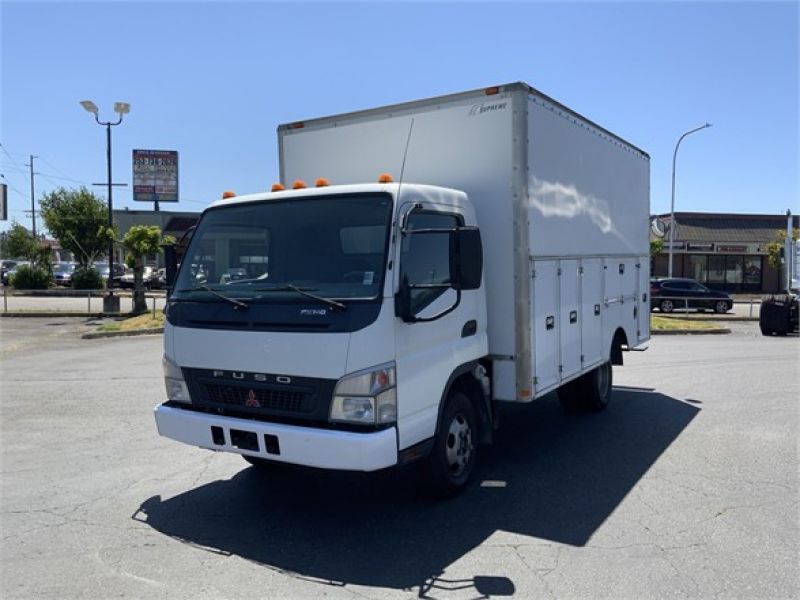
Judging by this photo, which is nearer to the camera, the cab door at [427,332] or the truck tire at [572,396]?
the cab door at [427,332]

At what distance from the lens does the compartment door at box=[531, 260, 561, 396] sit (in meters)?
5.74

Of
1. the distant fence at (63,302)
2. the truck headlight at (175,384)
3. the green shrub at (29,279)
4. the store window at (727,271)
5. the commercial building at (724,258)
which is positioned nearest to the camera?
the truck headlight at (175,384)

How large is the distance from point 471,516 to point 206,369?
7.40 feet

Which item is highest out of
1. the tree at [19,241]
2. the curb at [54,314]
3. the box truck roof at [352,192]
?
the tree at [19,241]

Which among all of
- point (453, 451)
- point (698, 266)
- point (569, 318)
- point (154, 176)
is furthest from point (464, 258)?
point (154, 176)

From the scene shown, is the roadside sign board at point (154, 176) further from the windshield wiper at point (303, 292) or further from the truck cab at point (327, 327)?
the windshield wiper at point (303, 292)

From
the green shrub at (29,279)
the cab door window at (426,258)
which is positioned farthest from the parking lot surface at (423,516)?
the green shrub at (29,279)

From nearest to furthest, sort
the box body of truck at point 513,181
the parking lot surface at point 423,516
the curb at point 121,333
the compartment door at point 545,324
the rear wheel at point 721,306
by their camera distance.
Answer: the parking lot surface at point 423,516, the box body of truck at point 513,181, the compartment door at point 545,324, the curb at point 121,333, the rear wheel at point 721,306

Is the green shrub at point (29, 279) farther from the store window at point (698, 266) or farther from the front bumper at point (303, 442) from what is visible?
the store window at point (698, 266)

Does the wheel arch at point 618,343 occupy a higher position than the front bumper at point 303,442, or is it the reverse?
the wheel arch at point 618,343

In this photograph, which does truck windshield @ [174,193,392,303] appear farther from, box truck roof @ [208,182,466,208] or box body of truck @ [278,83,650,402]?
box body of truck @ [278,83,650,402]

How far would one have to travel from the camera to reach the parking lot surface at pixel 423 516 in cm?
→ 393

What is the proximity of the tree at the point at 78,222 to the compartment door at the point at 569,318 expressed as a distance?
35.7 metres

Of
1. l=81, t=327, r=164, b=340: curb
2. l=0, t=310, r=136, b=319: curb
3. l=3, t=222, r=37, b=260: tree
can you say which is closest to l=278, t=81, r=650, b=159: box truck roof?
l=81, t=327, r=164, b=340: curb
